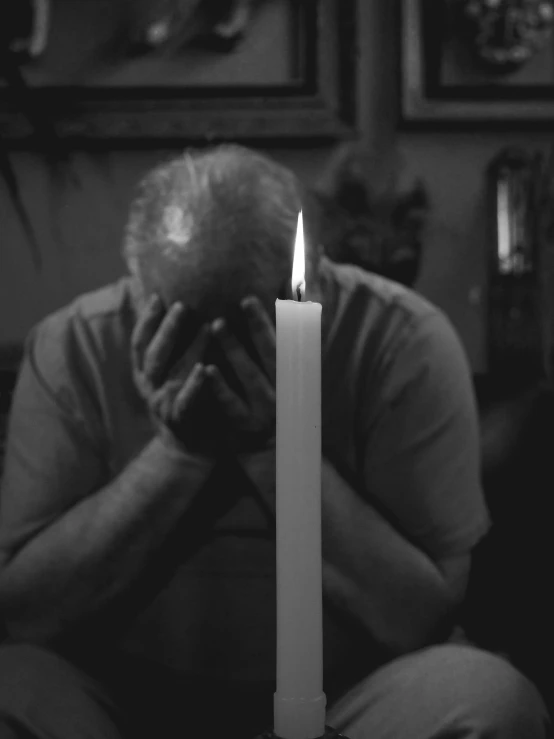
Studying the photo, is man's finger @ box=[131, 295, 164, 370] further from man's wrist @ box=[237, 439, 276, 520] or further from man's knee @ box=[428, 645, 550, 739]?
man's knee @ box=[428, 645, 550, 739]

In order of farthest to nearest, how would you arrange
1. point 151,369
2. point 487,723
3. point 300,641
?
point 151,369 < point 487,723 < point 300,641

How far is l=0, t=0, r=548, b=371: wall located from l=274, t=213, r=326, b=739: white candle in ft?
1.60

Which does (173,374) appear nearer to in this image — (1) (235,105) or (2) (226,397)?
(2) (226,397)

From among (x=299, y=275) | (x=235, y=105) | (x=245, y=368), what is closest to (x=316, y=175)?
(x=235, y=105)

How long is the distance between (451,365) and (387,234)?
0.48 ft

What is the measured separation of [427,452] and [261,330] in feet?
0.65

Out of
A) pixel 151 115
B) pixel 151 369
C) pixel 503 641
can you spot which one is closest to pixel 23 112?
pixel 151 115

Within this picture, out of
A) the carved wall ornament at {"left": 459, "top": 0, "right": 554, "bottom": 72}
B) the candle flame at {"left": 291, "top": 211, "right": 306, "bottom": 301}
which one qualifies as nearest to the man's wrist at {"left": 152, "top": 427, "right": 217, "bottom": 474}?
the candle flame at {"left": 291, "top": 211, "right": 306, "bottom": 301}

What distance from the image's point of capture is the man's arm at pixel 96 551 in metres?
0.81

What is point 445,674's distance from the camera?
737 mm

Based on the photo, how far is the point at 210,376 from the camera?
2.60 ft

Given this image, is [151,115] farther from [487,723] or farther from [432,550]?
[487,723]

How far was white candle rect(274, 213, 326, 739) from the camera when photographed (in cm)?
41

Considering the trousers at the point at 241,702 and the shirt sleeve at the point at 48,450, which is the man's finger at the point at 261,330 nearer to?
the shirt sleeve at the point at 48,450
